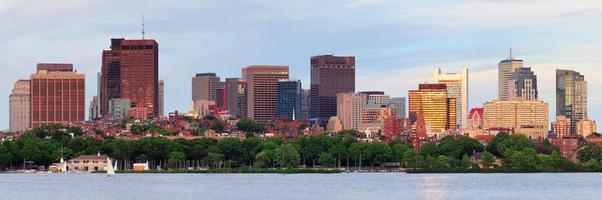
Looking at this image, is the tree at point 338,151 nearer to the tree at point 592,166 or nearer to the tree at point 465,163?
the tree at point 465,163

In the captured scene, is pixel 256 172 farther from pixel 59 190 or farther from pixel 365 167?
pixel 59 190

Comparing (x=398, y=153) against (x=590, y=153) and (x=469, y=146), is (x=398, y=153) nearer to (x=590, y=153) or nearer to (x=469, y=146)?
(x=469, y=146)

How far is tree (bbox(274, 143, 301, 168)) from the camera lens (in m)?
178

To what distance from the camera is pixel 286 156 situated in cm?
17862

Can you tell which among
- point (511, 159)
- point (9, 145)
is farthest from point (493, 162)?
point (9, 145)

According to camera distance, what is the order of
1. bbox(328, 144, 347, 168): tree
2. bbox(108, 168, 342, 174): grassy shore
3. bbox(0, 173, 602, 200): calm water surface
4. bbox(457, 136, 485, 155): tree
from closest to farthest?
bbox(0, 173, 602, 200): calm water surface < bbox(108, 168, 342, 174): grassy shore < bbox(328, 144, 347, 168): tree < bbox(457, 136, 485, 155): tree

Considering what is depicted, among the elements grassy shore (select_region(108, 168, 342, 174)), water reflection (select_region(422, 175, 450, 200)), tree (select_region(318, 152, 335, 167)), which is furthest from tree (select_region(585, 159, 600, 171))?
water reflection (select_region(422, 175, 450, 200))

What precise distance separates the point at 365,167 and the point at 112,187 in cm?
8140

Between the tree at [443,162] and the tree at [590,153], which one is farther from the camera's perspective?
the tree at [590,153]

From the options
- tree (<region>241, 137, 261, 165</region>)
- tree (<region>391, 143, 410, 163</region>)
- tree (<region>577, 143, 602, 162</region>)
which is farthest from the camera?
tree (<region>391, 143, 410, 163</region>)

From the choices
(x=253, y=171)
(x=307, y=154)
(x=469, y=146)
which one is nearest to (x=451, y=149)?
(x=469, y=146)

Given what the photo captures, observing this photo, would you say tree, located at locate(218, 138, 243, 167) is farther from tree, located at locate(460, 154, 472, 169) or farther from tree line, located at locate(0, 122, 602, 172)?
tree, located at locate(460, 154, 472, 169)

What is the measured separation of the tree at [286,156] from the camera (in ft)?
584

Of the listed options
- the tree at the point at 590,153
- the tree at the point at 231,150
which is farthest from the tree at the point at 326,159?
the tree at the point at 590,153
